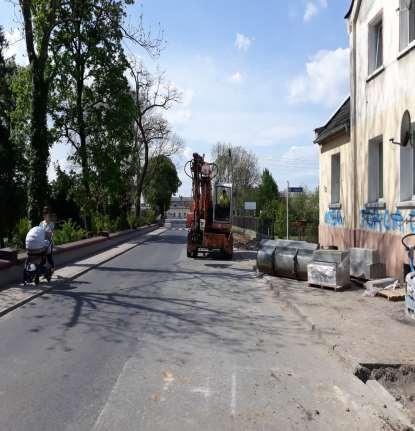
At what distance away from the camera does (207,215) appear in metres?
21.7

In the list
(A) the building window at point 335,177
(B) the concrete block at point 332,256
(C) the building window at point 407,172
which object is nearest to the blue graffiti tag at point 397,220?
(C) the building window at point 407,172

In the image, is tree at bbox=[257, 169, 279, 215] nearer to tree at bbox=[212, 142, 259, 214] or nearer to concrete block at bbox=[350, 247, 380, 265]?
tree at bbox=[212, 142, 259, 214]

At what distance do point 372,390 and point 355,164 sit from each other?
1040cm

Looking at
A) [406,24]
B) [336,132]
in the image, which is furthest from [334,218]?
[406,24]

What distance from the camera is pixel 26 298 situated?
1076 cm

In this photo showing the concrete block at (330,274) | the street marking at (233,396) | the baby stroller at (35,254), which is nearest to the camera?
the street marking at (233,396)

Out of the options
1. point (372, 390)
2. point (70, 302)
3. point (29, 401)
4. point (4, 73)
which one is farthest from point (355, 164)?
point (4, 73)

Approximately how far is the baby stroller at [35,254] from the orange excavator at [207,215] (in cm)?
931

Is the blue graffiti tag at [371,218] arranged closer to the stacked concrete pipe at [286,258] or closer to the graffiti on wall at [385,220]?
the graffiti on wall at [385,220]

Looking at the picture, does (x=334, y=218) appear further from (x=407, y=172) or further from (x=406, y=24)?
(x=406, y=24)

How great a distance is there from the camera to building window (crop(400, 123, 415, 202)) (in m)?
12.0

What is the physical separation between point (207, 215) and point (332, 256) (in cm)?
986

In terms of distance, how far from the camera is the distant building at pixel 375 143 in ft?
39.7

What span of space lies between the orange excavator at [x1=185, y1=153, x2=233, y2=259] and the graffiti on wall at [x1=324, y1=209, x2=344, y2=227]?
14.5 feet
